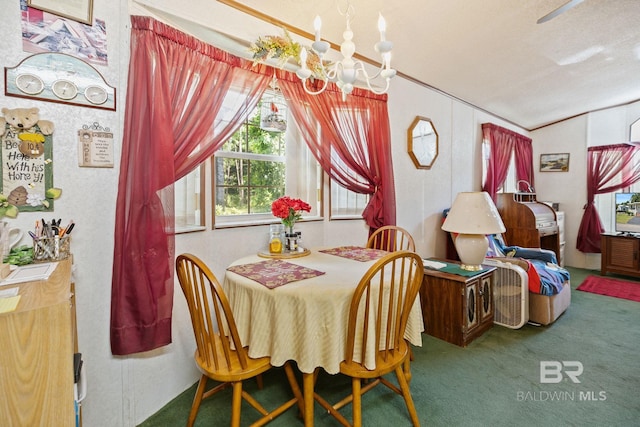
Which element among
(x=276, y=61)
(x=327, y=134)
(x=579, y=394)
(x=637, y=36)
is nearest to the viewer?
(x=579, y=394)

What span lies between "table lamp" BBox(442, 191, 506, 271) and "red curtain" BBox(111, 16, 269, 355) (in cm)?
216

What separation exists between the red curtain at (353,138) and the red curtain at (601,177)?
4113 millimetres

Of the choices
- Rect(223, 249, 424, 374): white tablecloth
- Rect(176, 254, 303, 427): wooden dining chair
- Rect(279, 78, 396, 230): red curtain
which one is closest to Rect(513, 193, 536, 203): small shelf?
Rect(279, 78, 396, 230): red curtain

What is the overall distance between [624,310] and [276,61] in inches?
164

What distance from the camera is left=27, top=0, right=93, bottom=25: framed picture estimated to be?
4.52 feet

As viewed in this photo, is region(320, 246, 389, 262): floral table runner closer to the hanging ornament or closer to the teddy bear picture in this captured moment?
the hanging ornament

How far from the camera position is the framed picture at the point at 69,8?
1.38m

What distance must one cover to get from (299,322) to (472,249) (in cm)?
188

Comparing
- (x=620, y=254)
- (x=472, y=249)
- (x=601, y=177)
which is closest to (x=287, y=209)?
(x=472, y=249)

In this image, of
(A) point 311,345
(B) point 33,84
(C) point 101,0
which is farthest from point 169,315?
(C) point 101,0

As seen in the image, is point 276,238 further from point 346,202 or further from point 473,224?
point 473,224

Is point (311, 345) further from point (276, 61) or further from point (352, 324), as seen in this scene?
point (276, 61)

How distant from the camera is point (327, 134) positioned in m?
2.49

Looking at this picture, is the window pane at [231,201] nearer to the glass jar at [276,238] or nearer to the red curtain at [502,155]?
the glass jar at [276,238]
